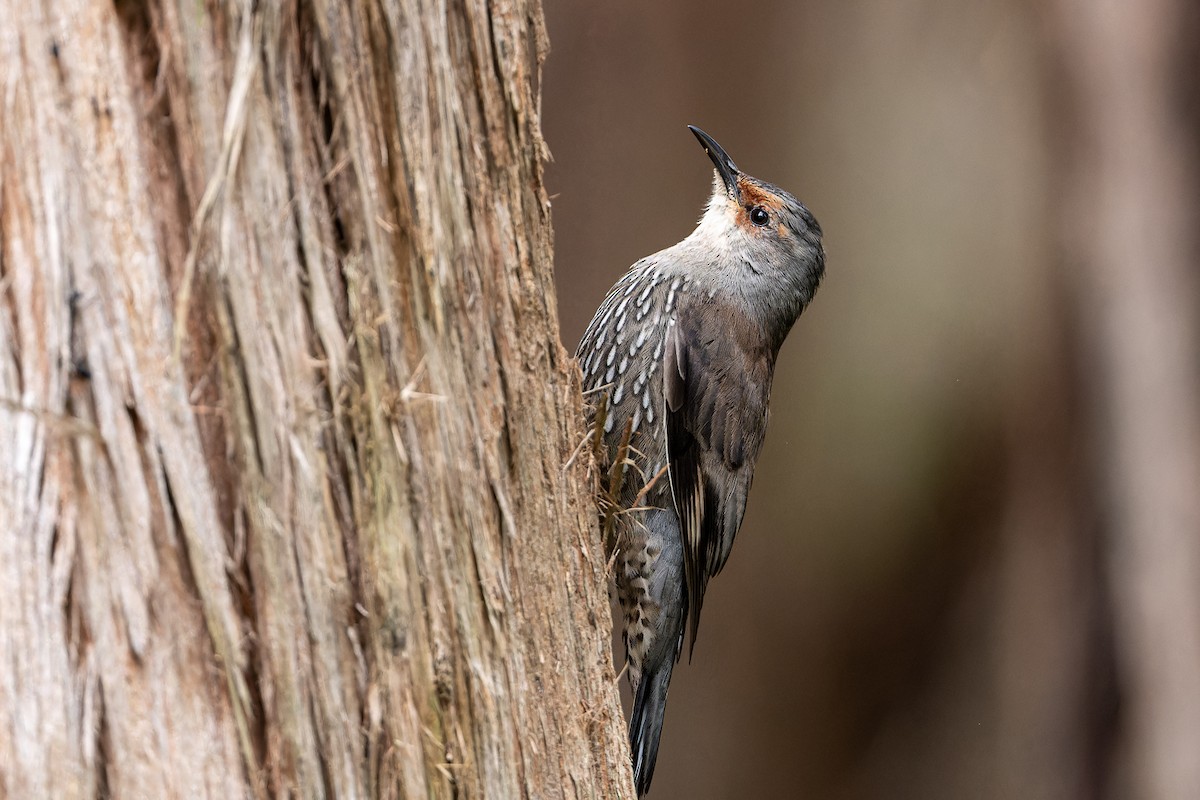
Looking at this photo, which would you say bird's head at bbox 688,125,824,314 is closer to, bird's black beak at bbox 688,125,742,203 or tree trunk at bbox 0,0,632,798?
bird's black beak at bbox 688,125,742,203

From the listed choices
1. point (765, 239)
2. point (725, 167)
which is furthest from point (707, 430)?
point (725, 167)

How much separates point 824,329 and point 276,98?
327 cm

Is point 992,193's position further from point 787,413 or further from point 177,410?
point 177,410

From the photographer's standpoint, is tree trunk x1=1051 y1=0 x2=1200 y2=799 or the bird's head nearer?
the bird's head

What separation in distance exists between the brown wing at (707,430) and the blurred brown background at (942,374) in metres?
1.02

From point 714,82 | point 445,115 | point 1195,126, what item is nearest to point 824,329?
point 714,82

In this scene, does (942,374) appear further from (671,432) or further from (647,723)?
(647,723)

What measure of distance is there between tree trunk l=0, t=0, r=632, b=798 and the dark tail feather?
1.56m

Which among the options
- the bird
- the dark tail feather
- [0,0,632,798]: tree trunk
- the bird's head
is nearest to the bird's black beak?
the bird's head

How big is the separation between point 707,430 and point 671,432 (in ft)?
0.40

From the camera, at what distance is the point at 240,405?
1336 millimetres

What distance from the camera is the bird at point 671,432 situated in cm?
317

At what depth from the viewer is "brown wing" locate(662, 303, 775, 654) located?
3188 mm

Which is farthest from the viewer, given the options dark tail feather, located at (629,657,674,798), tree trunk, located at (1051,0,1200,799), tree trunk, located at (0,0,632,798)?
tree trunk, located at (1051,0,1200,799)
